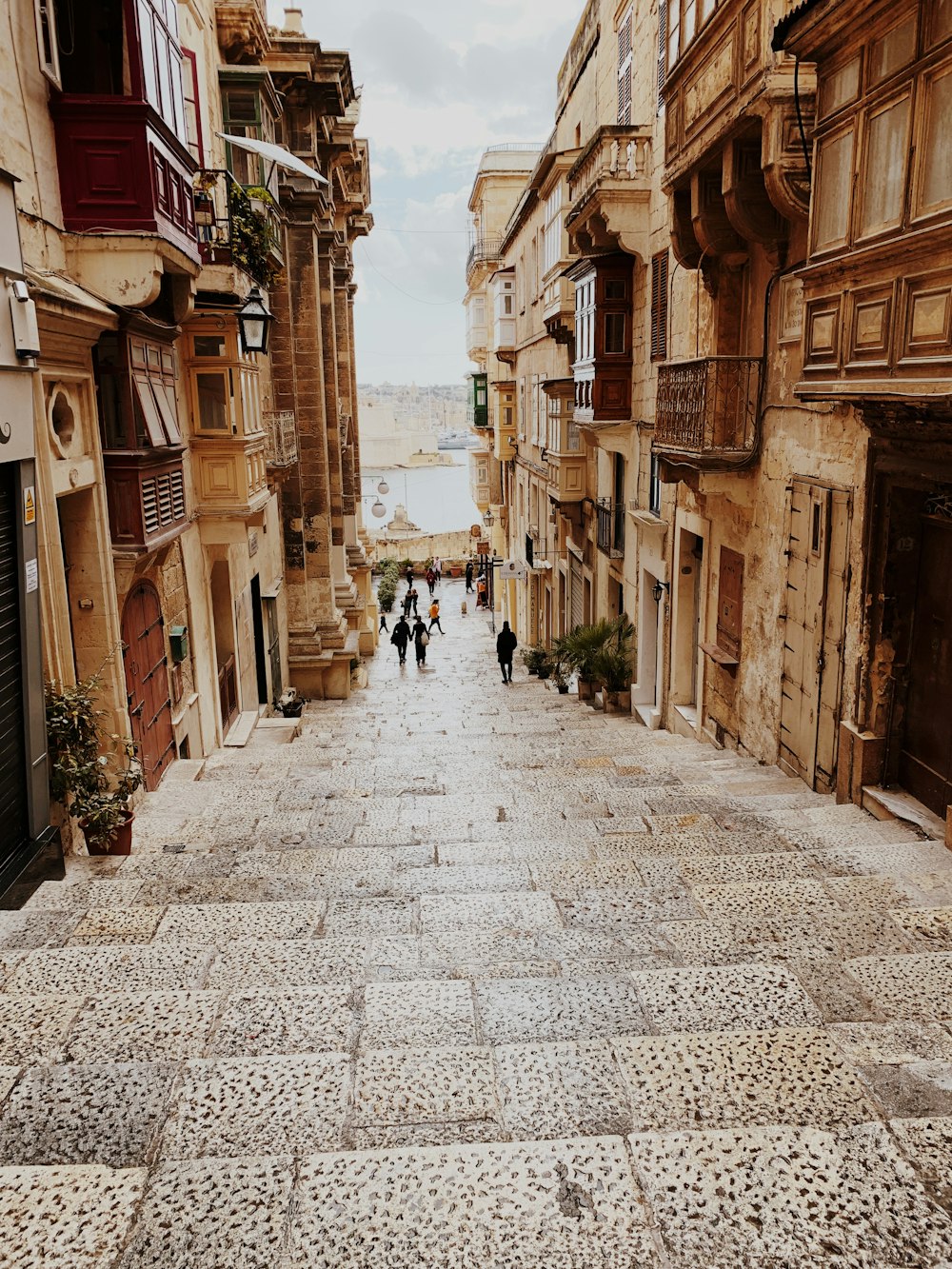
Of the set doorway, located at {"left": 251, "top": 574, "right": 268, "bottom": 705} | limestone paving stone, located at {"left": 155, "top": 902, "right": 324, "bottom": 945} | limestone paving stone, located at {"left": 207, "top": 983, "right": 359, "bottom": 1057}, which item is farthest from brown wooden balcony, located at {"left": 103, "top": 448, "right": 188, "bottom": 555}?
doorway, located at {"left": 251, "top": 574, "right": 268, "bottom": 705}

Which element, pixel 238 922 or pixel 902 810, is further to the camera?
pixel 902 810

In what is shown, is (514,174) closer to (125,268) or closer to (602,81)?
(602,81)

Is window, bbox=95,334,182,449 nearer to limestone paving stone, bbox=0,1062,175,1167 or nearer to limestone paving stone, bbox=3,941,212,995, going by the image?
limestone paving stone, bbox=3,941,212,995

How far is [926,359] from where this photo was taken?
498 centimetres

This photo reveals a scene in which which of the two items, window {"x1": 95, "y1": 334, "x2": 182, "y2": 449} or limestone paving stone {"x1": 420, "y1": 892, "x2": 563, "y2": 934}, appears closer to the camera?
limestone paving stone {"x1": 420, "y1": 892, "x2": 563, "y2": 934}

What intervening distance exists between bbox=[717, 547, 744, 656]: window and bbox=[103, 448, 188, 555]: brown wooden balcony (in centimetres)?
614

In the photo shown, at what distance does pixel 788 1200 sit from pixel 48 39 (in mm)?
8616

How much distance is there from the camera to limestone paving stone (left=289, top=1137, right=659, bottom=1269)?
96.9 inches

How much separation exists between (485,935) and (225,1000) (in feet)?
4.60

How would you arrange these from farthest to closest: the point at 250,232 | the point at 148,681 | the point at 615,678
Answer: the point at 615,678
the point at 250,232
the point at 148,681

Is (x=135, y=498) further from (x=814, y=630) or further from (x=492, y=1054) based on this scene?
(x=492, y=1054)

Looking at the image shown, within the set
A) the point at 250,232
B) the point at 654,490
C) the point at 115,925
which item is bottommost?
the point at 115,925

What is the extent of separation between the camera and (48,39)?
22.7 feet

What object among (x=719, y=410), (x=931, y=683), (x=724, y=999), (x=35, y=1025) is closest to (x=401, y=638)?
(x=719, y=410)
